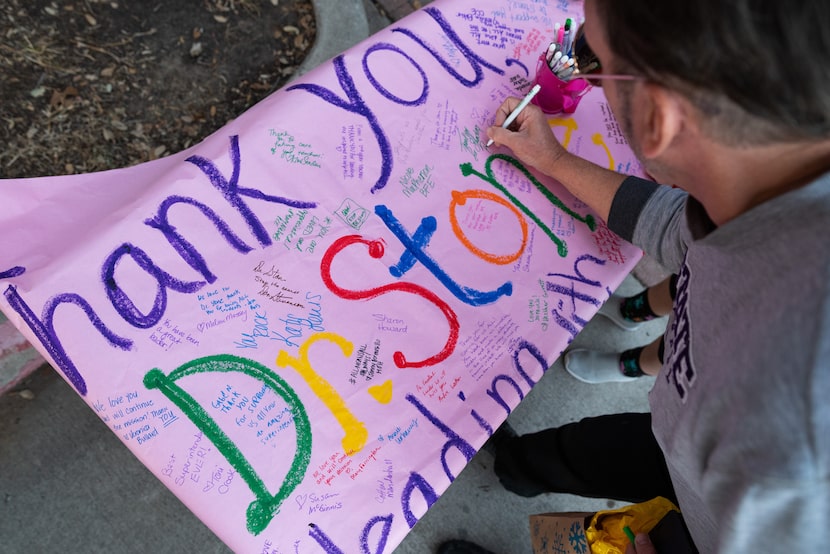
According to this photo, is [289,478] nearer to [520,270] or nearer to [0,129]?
[520,270]

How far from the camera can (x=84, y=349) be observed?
100 centimetres

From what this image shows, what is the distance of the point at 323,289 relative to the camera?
1163mm

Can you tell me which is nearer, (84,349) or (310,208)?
(84,349)

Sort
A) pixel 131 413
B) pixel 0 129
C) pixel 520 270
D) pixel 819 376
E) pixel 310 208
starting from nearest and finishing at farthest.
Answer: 1. pixel 819 376
2. pixel 131 413
3. pixel 310 208
4. pixel 520 270
5. pixel 0 129

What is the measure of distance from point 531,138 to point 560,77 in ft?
0.62

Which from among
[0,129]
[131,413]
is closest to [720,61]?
[131,413]

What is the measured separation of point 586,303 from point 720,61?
2.52 ft

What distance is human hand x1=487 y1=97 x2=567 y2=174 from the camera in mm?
1362

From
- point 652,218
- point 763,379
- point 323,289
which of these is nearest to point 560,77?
point 652,218

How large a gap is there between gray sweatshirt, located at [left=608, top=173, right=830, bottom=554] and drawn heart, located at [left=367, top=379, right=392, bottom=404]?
0.52 m

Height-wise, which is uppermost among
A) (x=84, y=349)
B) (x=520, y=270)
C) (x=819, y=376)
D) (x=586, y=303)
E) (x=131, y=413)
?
(x=84, y=349)

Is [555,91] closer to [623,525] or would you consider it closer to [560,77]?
[560,77]

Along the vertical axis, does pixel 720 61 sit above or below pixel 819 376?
above

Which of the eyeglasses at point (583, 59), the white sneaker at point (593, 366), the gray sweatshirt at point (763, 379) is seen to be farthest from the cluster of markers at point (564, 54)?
the white sneaker at point (593, 366)
